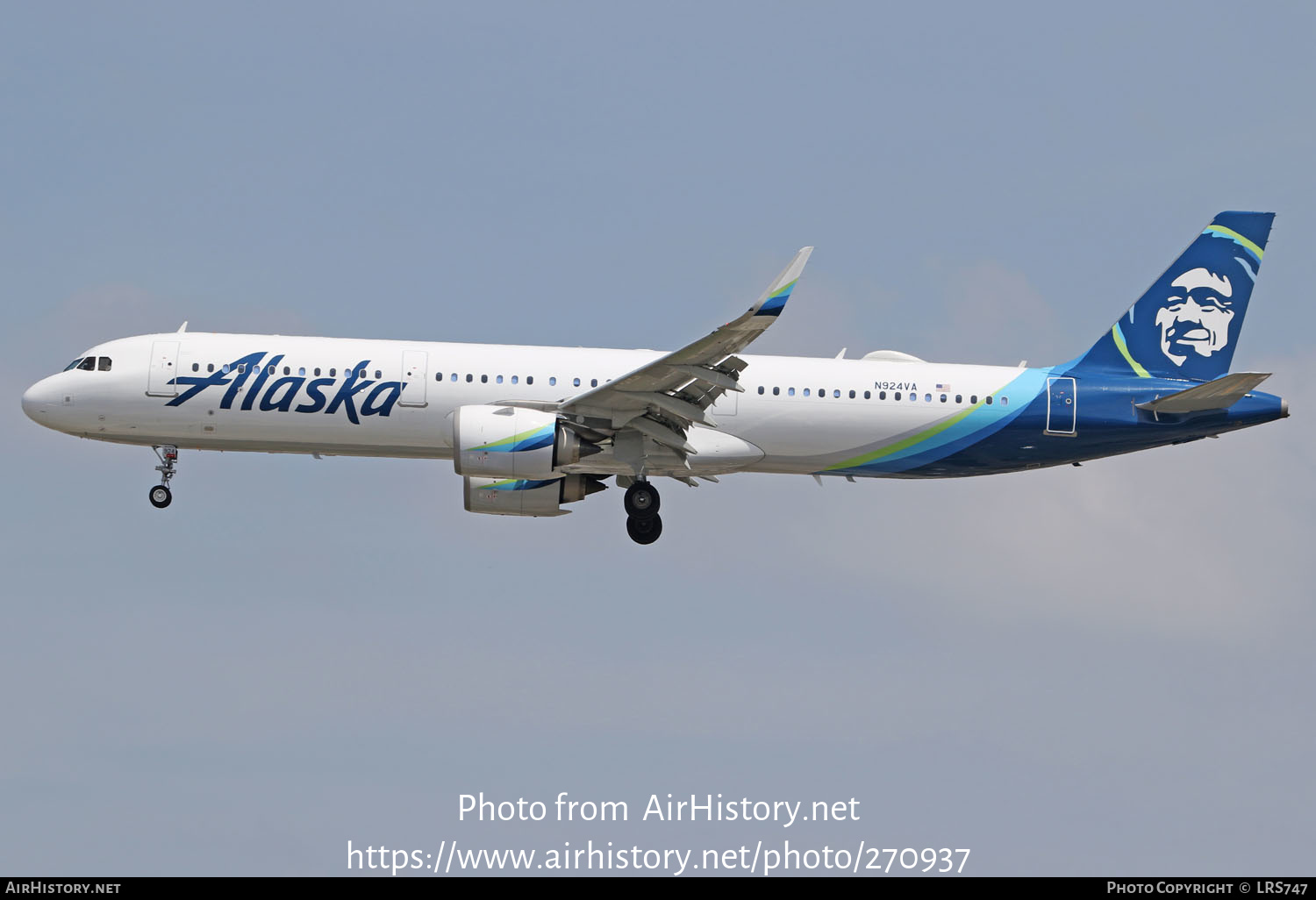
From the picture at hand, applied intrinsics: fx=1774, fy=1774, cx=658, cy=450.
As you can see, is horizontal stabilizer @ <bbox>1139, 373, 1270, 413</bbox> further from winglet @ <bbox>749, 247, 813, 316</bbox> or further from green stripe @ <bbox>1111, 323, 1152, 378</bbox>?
winglet @ <bbox>749, 247, 813, 316</bbox>

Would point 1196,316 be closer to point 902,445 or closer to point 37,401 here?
point 902,445

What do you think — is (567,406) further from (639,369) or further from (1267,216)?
(1267,216)

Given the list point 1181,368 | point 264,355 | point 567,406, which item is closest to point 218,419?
point 264,355

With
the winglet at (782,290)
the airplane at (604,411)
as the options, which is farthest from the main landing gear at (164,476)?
the winglet at (782,290)

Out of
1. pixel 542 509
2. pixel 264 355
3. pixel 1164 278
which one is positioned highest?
pixel 1164 278

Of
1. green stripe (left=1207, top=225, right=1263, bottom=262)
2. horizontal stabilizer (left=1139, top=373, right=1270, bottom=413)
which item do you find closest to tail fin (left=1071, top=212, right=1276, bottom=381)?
green stripe (left=1207, top=225, right=1263, bottom=262)

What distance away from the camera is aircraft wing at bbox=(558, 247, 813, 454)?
122ft

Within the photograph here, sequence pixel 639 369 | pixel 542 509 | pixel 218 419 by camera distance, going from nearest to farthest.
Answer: pixel 639 369 → pixel 218 419 → pixel 542 509

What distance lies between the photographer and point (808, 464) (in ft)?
140

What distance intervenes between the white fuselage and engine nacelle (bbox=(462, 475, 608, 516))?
237cm

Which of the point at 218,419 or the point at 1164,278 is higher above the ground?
the point at 1164,278

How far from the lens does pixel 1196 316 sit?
149ft

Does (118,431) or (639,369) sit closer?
(639,369)

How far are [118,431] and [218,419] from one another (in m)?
2.65
